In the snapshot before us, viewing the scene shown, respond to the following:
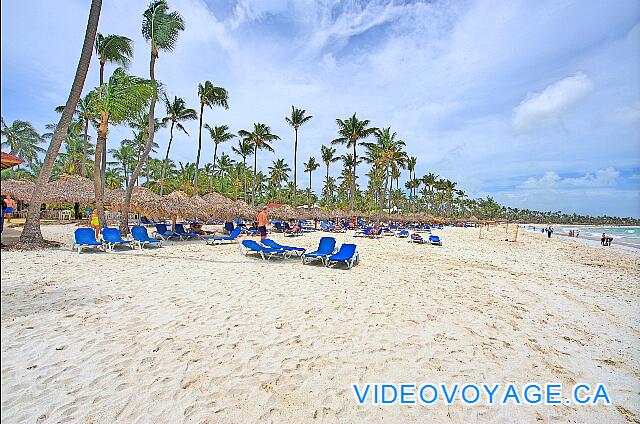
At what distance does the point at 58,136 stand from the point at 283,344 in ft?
28.0

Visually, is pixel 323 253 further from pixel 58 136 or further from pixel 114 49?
pixel 114 49

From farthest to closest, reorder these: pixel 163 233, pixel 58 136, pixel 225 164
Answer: pixel 225 164
pixel 163 233
pixel 58 136

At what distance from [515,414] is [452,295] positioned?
12.7ft

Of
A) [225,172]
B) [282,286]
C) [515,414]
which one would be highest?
[225,172]

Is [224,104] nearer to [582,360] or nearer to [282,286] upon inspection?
[282,286]

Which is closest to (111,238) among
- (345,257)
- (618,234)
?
(345,257)

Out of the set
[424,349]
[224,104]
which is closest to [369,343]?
[424,349]

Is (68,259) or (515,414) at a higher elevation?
(68,259)

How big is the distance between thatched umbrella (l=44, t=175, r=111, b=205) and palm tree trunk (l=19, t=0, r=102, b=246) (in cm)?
546

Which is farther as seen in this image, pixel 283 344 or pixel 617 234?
pixel 617 234

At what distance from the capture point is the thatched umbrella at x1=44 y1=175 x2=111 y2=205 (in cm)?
1549

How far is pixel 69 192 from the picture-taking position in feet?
52.4

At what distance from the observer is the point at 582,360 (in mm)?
4438

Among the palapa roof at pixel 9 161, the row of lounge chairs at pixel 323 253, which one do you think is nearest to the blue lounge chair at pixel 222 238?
the row of lounge chairs at pixel 323 253
